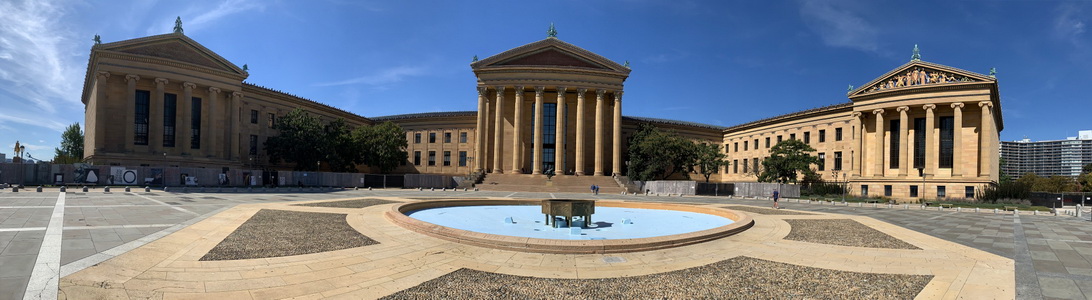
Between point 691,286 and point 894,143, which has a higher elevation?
point 894,143

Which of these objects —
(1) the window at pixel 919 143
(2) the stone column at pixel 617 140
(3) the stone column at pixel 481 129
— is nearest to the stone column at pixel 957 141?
(1) the window at pixel 919 143

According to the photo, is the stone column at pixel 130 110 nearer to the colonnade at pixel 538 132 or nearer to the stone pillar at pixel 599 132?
the colonnade at pixel 538 132

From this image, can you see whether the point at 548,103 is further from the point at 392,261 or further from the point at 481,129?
the point at 392,261

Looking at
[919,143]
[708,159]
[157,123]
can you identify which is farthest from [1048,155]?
[157,123]

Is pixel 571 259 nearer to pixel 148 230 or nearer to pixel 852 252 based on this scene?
pixel 852 252

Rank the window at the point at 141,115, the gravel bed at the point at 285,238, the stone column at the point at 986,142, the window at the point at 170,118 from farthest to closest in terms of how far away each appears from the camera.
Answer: the window at the point at 170,118, the window at the point at 141,115, the stone column at the point at 986,142, the gravel bed at the point at 285,238

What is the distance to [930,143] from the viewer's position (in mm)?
53375

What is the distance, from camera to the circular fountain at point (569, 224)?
32.6ft

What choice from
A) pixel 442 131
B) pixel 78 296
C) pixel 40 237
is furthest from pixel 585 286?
pixel 442 131

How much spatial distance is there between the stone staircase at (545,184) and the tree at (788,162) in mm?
19930

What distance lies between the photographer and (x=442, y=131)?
80062 millimetres

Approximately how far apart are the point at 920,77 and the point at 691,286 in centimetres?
A: 6239

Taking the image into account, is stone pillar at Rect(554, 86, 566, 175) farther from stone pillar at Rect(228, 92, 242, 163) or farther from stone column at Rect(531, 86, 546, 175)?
stone pillar at Rect(228, 92, 242, 163)

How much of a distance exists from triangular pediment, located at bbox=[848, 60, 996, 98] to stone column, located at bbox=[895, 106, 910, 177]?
9.62 ft
